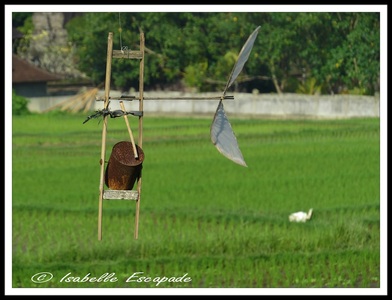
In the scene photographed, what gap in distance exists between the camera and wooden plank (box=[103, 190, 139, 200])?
4.73 meters

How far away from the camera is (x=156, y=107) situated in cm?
3966

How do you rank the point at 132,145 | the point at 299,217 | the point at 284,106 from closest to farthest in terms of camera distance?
the point at 132,145
the point at 299,217
the point at 284,106

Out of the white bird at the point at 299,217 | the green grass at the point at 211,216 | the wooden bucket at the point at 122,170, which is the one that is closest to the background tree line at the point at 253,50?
the green grass at the point at 211,216

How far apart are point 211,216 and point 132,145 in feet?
44.1

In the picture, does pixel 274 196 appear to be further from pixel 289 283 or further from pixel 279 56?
pixel 279 56

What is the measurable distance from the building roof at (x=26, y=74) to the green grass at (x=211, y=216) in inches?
470

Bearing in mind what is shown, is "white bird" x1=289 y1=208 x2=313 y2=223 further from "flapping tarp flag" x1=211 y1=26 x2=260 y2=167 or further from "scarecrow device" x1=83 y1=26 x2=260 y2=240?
"flapping tarp flag" x1=211 y1=26 x2=260 y2=167

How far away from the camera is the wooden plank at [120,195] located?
473 centimetres

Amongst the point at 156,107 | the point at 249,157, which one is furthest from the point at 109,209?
→ the point at 156,107

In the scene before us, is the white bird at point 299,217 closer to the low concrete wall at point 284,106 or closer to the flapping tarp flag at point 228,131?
the flapping tarp flag at point 228,131

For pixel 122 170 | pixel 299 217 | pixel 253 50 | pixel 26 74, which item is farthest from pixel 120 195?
pixel 26 74

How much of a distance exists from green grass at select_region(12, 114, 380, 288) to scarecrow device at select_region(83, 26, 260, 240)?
10235 millimetres

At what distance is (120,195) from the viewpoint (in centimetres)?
481

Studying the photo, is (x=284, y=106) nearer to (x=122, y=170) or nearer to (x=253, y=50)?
(x=253, y=50)
